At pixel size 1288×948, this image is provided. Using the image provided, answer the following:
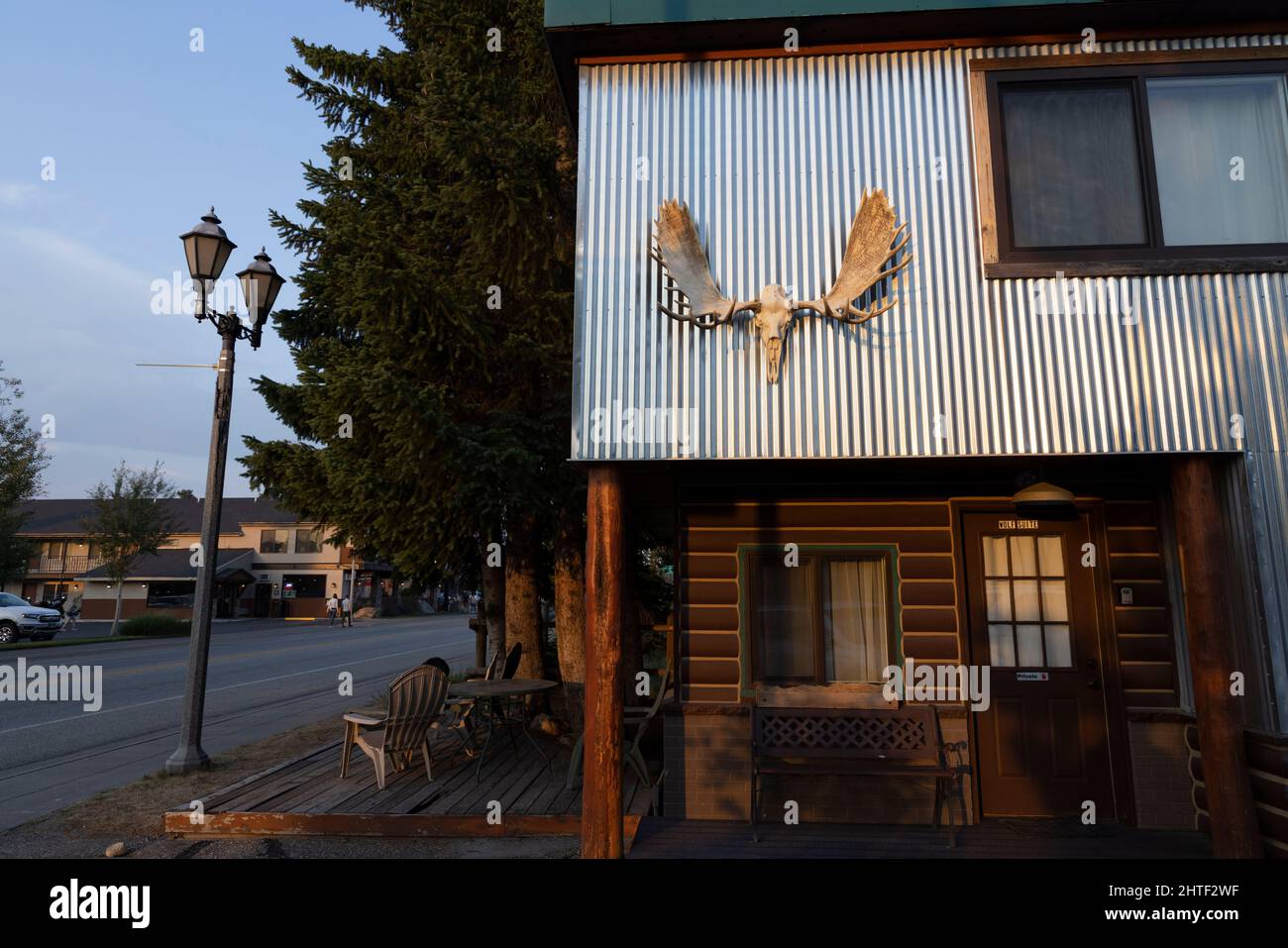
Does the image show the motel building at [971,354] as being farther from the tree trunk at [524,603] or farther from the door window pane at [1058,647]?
the tree trunk at [524,603]

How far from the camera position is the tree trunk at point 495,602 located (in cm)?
1073

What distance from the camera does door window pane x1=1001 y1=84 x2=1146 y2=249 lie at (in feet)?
17.9

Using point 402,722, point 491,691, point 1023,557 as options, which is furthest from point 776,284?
point 402,722

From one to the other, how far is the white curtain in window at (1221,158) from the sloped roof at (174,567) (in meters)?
48.6

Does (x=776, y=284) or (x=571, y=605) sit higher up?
(x=776, y=284)

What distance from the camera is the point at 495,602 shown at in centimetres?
1080

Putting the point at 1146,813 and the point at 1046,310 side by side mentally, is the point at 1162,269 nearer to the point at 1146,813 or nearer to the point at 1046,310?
the point at 1046,310

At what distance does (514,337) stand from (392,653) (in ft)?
59.6

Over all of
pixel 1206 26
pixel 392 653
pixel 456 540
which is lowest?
pixel 392 653

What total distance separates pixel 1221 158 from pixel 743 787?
20.0ft

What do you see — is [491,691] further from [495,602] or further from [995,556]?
[995,556]

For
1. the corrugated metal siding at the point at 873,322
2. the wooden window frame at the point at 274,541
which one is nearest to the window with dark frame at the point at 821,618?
the corrugated metal siding at the point at 873,322
